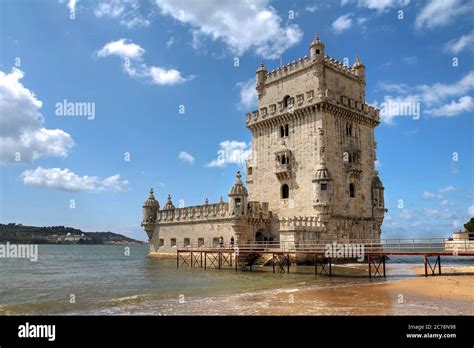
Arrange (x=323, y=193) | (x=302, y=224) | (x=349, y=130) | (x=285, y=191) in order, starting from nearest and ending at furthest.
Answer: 1. (x=302, y=224)
2. (x=323, y=193)
3. (x=285, y=191)
4. (x=349, y=130)

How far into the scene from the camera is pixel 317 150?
127 feet

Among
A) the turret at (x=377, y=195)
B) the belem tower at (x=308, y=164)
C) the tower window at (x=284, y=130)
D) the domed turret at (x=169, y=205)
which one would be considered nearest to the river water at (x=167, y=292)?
the belem tower at (x=308, y=164)

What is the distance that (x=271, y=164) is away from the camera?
140 ft

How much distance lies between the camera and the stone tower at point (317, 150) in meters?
38.2

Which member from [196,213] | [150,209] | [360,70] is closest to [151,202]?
[150,209]

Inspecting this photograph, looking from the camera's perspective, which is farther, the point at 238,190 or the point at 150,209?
the point at 150,209

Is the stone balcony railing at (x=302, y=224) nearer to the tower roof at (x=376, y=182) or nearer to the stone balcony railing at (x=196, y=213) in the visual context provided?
the stone balcony railing at (x=196, y=213)

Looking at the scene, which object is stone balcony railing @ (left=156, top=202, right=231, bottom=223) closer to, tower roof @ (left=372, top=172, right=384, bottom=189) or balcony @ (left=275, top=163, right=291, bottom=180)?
balcony @ (left=275, top=163, right=291, bottom=180)

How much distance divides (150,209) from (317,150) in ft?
79.4

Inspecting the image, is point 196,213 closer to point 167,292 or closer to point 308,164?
point 308,164

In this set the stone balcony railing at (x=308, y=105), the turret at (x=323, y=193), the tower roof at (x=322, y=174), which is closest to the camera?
the turret at (x=323, y=193)

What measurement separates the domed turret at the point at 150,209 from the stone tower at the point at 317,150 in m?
14.5
